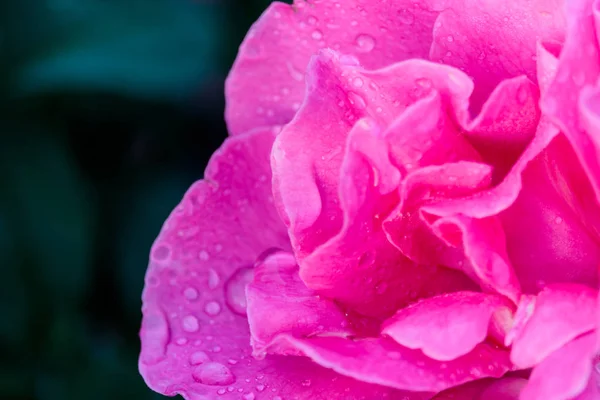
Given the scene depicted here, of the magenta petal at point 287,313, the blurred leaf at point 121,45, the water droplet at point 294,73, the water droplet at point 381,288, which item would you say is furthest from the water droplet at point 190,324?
the blurred leaf at point 121,45

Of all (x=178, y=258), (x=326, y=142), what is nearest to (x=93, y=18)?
(x=178, y=258)

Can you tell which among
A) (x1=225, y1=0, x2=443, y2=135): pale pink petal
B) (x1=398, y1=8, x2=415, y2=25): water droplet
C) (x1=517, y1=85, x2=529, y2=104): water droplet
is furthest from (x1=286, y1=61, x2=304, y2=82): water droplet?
(x1=517, y1=85, x2=529, y2=104): water droplet

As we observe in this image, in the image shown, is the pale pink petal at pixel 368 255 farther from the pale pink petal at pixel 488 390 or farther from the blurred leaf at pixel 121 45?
the blurred leaf at pixel 121 45

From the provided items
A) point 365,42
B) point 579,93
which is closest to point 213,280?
point 365,42

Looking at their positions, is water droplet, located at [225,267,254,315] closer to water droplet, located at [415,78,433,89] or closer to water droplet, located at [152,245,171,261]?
water droplet, located at [152,245,171,261]

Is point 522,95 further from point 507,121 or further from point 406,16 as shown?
point 406,16
